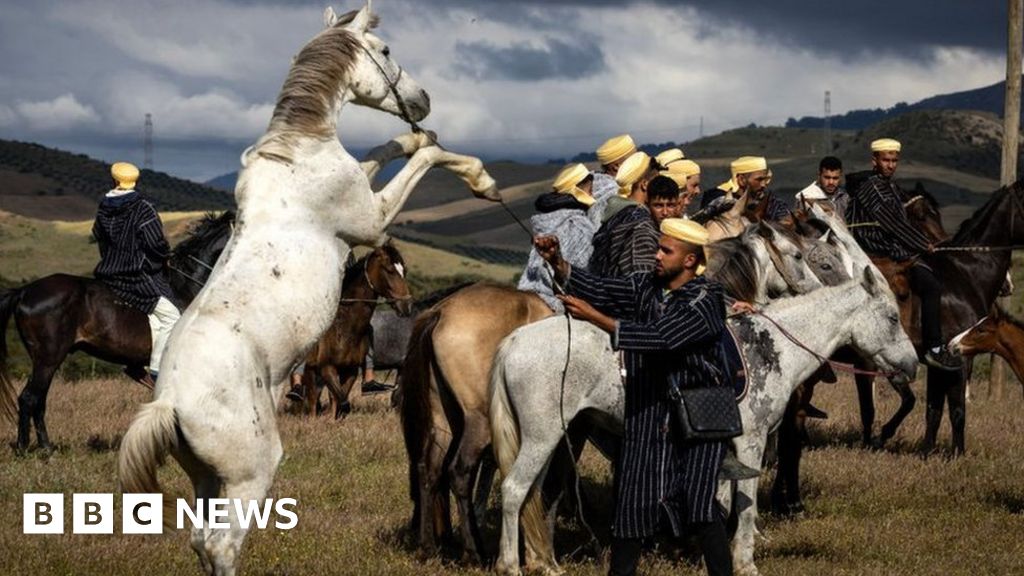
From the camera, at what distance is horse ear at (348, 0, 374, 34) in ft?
24.5

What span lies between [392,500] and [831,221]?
13.3 ft

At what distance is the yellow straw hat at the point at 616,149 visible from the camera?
1039cm

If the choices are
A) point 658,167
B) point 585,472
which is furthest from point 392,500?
point 658,167

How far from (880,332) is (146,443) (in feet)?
15.9

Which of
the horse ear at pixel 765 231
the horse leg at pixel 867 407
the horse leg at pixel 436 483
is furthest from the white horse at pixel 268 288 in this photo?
the horse leg at pixel 867 407

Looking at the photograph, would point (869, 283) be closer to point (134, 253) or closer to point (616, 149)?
point (616, 149)

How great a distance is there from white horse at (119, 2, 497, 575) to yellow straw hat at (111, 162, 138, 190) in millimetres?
6456

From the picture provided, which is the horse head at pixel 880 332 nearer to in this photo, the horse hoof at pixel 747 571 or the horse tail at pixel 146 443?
the horse hoof at pixel 747 571

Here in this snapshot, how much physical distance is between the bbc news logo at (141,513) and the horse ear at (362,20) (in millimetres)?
2557

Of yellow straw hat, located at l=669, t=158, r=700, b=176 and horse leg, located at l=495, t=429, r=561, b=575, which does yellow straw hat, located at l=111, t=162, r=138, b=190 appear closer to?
yellow straw hat, located at l=669, t=158, r=700, b=176

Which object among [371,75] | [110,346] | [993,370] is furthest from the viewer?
[993,370]

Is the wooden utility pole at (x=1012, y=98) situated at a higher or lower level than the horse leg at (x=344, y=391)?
higher

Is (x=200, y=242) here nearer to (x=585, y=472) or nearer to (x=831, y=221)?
(x=585, y=472)

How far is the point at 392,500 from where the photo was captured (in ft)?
36.2
